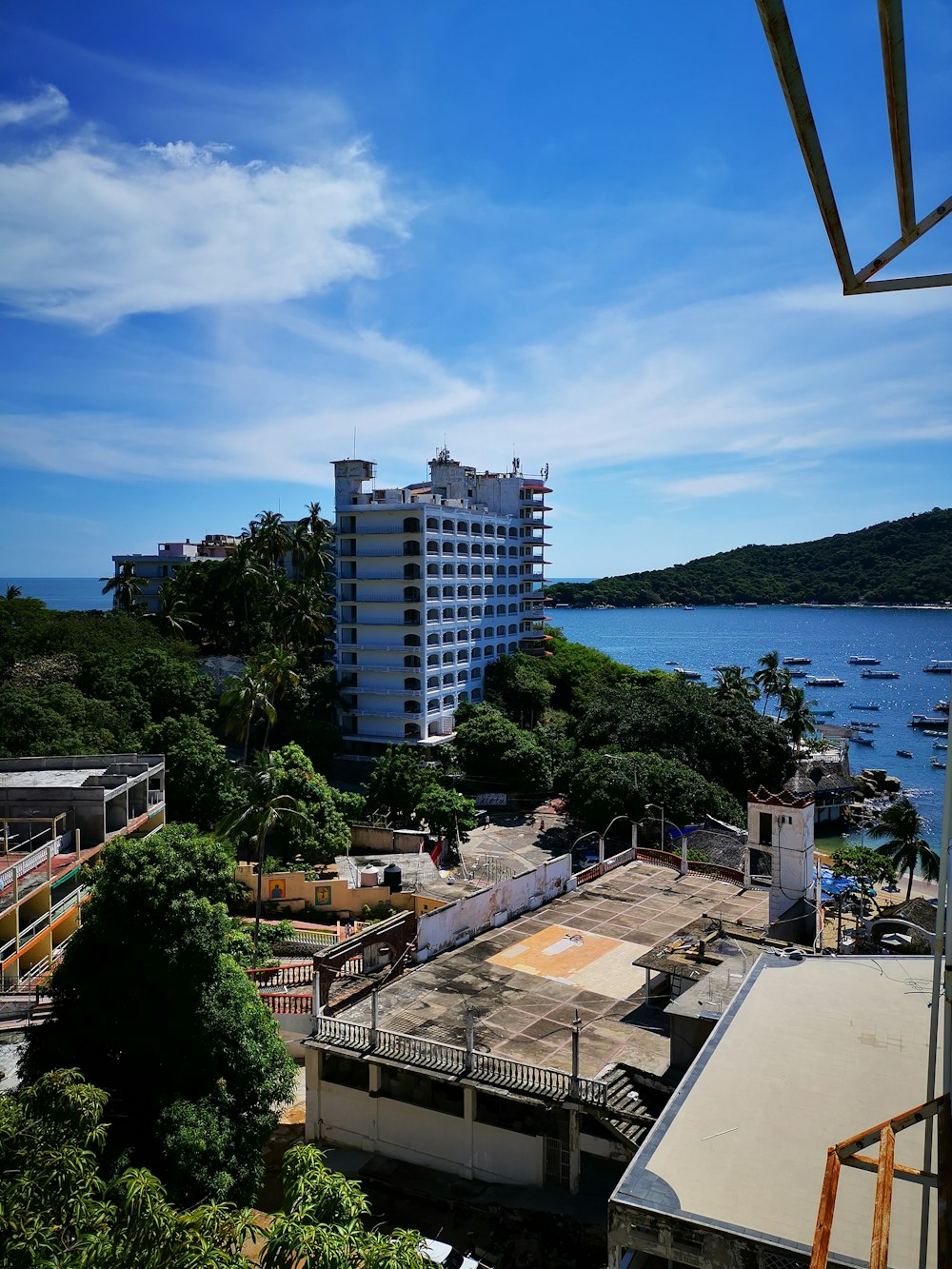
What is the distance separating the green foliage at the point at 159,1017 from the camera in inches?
640

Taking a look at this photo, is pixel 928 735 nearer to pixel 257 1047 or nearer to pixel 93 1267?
pixel 257 1047

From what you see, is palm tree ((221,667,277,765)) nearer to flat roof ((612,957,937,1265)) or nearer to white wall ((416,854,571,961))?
white wall ((416,854,571,961))

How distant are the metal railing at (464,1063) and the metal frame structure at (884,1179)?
1322 centimetres

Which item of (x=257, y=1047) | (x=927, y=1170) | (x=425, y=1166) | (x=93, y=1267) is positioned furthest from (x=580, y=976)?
(x=927, y=1170)

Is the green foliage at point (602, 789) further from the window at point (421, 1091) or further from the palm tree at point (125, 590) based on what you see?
the palm tree at point (125, 590)

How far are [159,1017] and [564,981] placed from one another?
34.4ft

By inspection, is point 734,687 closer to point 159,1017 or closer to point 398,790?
point 398,790

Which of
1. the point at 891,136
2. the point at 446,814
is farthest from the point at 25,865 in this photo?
the point at 891,136

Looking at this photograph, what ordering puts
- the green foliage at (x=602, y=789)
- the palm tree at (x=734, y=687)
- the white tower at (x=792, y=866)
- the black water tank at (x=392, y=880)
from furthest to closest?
the palm tree at (x=734, y=687) < the green foliage at (x=602, y=789) < the black water tank at (x=392, y=880) < the white tower at (x=792, y=866)

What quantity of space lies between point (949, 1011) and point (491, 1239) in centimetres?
1526

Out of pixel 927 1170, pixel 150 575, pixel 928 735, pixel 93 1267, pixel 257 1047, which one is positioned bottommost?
Result: pixel 928 735

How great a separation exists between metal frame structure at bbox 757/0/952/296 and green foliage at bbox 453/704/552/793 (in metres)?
Result: 56.7

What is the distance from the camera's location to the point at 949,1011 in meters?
5.51

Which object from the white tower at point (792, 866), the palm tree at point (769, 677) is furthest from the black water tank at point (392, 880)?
the palm tree at point (769, 677)
